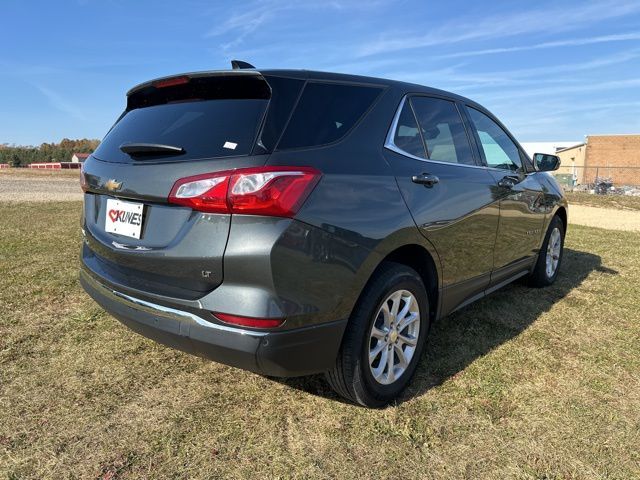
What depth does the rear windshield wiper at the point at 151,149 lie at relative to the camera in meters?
2.14

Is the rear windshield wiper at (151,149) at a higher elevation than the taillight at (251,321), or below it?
higher

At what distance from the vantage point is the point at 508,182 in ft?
12.3

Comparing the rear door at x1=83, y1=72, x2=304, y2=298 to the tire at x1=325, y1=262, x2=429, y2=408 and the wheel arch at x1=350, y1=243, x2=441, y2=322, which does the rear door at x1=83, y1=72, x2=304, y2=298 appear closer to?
the tire at x1=325, y1=262, x2=429, y2=408

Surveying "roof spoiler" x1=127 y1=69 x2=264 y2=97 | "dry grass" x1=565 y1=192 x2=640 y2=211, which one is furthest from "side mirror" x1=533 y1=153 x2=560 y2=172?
"dry grass" x1=565 y1=192 x2=640 y2=211

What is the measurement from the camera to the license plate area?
222 cm

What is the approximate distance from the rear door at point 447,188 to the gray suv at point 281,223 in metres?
0.02

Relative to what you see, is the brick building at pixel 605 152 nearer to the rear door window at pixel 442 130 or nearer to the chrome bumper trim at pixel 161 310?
the rear door window at pixel 442 130

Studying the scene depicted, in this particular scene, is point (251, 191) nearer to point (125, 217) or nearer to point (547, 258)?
point (125, 217)

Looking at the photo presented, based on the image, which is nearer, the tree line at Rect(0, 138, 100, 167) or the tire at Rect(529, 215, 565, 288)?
the tire at Rect(529, 215, 565, 288)

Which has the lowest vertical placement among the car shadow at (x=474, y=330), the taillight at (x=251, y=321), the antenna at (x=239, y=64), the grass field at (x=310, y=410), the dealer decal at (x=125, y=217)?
the grass field at (x=310, y=410)

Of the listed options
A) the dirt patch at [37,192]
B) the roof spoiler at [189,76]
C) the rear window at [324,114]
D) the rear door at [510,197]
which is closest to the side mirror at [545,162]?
the rear door at [510,197]

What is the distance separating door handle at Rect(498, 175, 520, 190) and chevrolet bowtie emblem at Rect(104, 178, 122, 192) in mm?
2705

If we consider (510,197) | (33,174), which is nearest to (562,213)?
(510,197)

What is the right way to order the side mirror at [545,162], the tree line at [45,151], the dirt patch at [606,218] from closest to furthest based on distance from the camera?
the side mirror at [545,162] → the dirt patch at [606,218] → the tree line at [45,151]
